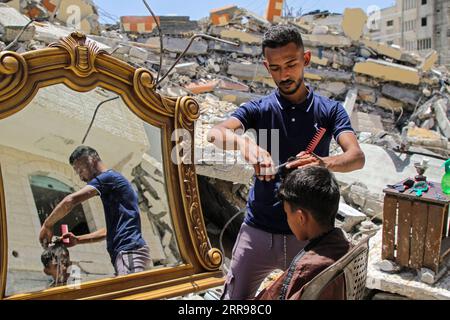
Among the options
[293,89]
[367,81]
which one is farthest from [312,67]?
[293,89]

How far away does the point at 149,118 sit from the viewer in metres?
2.27

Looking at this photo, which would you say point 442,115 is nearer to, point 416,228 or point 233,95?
point 233,95

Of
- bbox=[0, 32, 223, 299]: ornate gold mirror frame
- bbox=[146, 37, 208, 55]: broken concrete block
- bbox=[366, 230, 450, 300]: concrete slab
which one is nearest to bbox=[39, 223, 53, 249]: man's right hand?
bbox=[0, 32, 223, 299]: ornate gold mirror frame

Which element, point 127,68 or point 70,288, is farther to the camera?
point 127,68

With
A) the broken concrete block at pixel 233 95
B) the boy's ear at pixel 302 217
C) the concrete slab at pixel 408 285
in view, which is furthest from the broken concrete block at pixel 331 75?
the boy's ear at pixel 302 217

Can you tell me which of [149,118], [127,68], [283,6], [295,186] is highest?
[283,6]

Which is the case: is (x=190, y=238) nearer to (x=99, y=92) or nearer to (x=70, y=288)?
(x=70, y=288)

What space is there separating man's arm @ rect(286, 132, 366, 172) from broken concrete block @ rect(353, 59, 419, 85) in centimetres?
924

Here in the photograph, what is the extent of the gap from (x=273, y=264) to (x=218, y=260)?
536 mm

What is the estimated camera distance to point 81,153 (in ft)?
6.78

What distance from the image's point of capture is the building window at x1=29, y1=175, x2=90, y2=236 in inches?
77.6

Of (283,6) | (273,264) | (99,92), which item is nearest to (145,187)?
(99,92)

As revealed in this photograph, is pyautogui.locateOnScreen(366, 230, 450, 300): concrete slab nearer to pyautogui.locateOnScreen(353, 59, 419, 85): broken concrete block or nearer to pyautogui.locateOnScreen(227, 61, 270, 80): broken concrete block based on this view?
pyautogui.locateOnScreen(227, 61, 270, 80): broken concrete block
